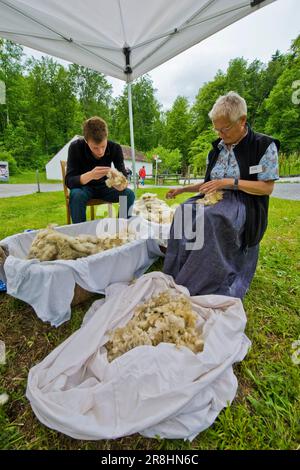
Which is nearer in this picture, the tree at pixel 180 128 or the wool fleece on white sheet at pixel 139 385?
the wool fleece on white sheet at pixel 139 385

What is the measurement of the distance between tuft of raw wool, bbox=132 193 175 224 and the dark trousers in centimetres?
24

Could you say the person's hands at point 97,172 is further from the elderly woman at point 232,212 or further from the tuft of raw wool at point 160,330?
the tuft of raw wool at point 160,330

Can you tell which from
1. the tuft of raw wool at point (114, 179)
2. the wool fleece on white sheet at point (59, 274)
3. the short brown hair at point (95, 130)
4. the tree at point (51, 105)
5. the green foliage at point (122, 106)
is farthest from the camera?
the tree at point (51, 105)

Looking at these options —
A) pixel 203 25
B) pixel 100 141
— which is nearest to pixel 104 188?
pixel 100 141

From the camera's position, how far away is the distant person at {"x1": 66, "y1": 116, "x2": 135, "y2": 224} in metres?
2.20

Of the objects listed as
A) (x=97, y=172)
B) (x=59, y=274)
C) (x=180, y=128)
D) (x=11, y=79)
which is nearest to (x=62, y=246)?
(x=59, y=274)

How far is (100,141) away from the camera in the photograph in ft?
7.22

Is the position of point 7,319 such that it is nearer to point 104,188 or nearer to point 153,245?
point 153,245

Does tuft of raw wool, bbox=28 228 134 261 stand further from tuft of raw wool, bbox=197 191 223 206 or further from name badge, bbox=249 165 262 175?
name badge, bbox=249 165 262 175

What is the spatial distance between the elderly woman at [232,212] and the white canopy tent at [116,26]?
3.30 ft

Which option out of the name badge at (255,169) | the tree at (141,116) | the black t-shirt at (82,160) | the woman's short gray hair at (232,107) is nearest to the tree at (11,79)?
the tree at (141,116)

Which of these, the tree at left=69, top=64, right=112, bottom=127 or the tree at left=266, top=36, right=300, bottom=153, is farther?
the tree at left=69, top=64, right=112, bottom=127

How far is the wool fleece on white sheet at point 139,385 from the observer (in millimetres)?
891

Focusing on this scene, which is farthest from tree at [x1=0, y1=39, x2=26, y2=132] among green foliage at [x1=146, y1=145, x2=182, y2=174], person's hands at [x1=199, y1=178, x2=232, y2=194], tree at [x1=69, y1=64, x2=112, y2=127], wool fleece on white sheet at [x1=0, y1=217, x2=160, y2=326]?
person's hands at [x1=199, y1=178, x2=232, y2=194]
